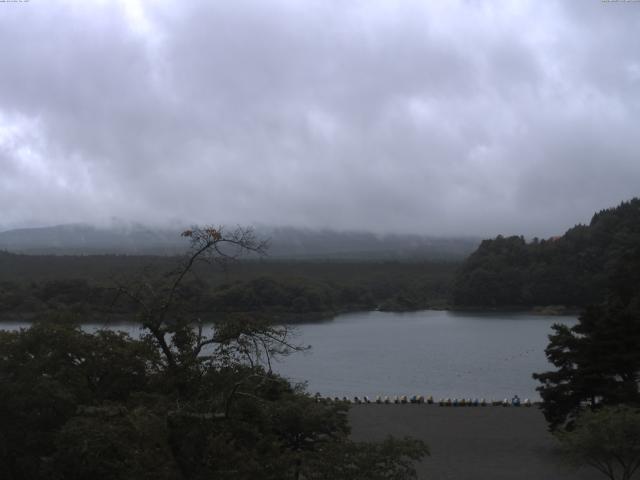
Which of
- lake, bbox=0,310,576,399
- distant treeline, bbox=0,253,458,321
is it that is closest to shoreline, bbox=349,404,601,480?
lake, bbox=0,310,576,399

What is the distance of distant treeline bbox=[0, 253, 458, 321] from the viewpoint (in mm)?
42094

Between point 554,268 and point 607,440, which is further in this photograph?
point 554,268

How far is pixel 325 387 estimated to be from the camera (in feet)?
91.8

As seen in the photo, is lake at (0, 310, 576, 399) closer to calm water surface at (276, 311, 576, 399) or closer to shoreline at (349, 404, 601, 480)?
calm water surface at (276, 311, 576, 399)

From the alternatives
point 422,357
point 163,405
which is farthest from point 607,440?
point 422,357

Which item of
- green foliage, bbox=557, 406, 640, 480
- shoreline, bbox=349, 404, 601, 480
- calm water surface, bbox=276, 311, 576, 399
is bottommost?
calm water surface, bbox=276, 311, 576, 399

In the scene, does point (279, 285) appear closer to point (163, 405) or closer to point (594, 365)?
point (594, 365)

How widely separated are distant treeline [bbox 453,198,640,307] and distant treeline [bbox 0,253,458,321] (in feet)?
15.0

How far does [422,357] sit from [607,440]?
25.0 meters

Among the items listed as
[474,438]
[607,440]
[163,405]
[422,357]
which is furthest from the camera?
[422,357]

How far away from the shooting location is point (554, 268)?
203 ft

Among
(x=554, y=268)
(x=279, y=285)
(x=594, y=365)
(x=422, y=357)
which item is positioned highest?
(x=554, y=268)

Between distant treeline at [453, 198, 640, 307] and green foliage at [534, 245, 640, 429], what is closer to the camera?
green foliage at [534, 245, 640, 429]

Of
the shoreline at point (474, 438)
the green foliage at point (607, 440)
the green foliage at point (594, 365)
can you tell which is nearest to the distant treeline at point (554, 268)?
the shoreline at point (474, 438)
